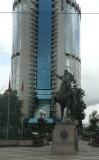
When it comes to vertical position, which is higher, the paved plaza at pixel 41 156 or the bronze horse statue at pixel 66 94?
the bronze horse statue at pixel 66 94

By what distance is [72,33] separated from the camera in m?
192

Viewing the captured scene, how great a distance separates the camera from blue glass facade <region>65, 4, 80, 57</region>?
618 ft

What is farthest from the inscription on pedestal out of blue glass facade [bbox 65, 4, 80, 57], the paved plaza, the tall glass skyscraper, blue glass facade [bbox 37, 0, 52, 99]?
blue glass facade [bbox 65, 4, 80, 57]

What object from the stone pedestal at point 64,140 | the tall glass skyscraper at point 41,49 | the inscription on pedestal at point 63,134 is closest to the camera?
the stone pedestal at point 64,140

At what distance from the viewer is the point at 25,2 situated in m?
197

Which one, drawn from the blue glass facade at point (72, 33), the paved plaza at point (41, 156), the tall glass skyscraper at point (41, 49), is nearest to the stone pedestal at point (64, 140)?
the paved plaza at point (41, 156)

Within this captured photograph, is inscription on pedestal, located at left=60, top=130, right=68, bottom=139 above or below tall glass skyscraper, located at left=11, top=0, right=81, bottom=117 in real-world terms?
below

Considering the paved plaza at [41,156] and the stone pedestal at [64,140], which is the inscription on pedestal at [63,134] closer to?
the stone pedestal at [64,140]

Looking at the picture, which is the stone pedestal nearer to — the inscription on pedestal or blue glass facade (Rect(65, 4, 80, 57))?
the inscription on pedestal

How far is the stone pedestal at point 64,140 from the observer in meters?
31.3

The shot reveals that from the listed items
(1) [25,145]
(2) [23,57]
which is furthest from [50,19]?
(1) [25,145]

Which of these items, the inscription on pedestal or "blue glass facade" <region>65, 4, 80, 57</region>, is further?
"blue glass facade" <region>65, 4, 80, 57</region>

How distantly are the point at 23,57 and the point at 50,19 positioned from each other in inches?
876


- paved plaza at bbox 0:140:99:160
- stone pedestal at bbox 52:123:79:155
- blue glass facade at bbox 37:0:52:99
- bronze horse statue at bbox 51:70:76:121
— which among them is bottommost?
paved plaza at bbox 0:140:99:160
